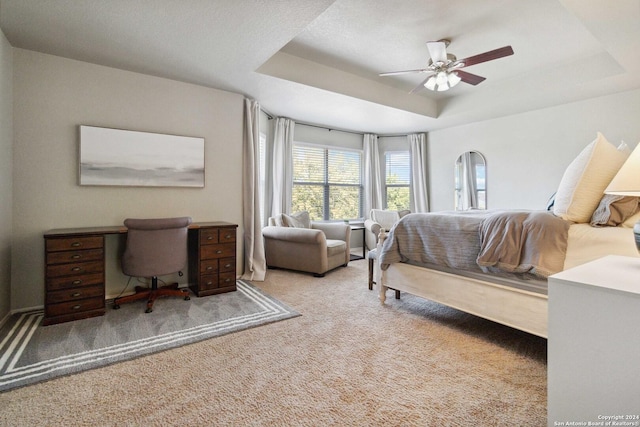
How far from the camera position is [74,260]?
8.14ft

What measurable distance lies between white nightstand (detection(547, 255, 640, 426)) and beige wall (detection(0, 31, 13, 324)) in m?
3.71

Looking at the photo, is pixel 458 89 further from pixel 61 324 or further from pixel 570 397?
pixel 61 324

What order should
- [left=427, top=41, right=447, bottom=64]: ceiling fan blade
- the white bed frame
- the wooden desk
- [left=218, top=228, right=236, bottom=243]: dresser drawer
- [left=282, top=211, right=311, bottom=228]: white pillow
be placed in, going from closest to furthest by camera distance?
the white bed frame < the wooden desk < [left=427, top=41, right=447, bottom=64]: ceiling fan blade < [left=218, top=228, right=236, bottom=243]: dresser drawer < [left=282, top=211, right=311, bottom=228]: white pillow

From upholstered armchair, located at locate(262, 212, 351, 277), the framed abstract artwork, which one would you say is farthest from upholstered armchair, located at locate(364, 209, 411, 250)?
the framed abstract artwork

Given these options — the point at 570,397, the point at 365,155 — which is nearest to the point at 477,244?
the point at 570,397

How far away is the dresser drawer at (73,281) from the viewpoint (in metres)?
2.40

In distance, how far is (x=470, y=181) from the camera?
17.2 ft

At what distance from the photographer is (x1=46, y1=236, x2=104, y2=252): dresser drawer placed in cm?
240

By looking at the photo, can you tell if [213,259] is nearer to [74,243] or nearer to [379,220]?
[74,243]

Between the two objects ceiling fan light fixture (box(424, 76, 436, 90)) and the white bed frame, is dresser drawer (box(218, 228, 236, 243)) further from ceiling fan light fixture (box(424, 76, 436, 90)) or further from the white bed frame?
ceiling fan light fixture (box(424, 76, 436, 90))

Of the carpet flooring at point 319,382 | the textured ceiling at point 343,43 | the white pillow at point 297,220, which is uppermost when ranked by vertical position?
the textured ceiling at point 343,43

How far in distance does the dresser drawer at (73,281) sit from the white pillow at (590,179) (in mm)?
3580

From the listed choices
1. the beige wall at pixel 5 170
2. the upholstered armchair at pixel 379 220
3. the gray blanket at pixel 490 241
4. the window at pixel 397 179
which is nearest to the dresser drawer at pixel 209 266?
the beige wall at pixel 5 170

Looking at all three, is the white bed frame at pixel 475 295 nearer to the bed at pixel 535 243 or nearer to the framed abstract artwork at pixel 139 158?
the bed at pixel 535 243
